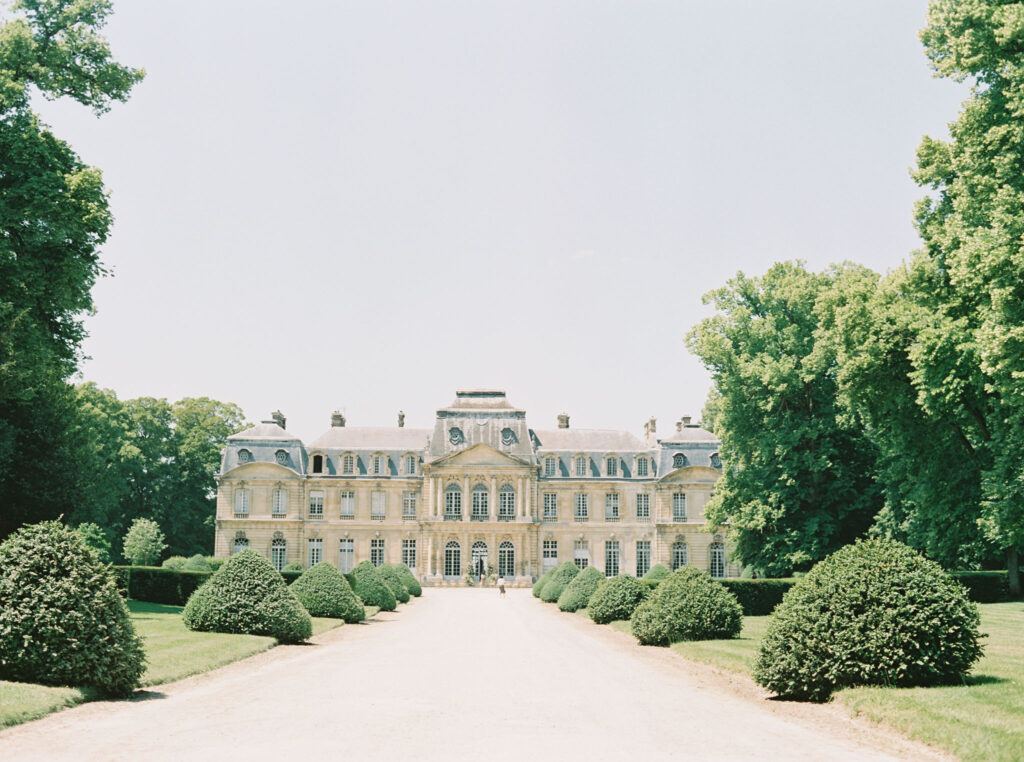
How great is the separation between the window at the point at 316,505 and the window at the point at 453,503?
24.6ft

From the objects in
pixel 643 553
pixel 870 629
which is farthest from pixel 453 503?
pixel 870 629

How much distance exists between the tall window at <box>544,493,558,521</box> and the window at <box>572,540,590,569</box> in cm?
203

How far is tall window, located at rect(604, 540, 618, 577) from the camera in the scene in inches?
2256

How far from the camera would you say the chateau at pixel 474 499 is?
2218 inches

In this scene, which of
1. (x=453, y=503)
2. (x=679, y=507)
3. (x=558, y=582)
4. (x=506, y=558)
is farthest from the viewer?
(x=453, y=503)

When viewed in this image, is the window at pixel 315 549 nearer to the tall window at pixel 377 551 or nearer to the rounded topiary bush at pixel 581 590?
the tall window at pixel 377 551

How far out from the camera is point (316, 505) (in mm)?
57812

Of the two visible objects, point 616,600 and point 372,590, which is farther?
point 372,590

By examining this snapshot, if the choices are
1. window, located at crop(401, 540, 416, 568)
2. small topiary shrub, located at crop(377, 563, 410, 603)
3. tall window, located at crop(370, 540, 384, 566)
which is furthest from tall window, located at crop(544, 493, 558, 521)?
small topiary shrub, located at crop(377, 563, 410, 603)

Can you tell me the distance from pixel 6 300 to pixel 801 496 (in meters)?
24.4

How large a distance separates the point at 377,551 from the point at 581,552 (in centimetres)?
1210

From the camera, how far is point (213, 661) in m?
13.9

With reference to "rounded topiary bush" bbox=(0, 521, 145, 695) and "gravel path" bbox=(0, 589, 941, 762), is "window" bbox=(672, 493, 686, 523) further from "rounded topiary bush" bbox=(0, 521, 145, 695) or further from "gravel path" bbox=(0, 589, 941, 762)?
"rounded topiary bush" bbox=(0, 521, 145, 695)

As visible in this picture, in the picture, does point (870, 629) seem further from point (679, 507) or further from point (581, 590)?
point (679, 507)
